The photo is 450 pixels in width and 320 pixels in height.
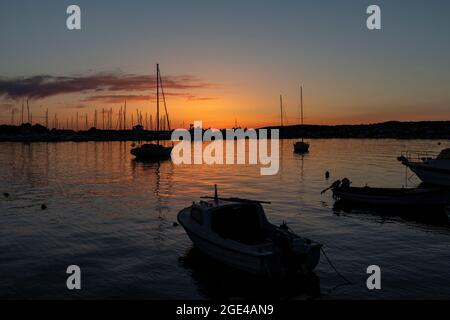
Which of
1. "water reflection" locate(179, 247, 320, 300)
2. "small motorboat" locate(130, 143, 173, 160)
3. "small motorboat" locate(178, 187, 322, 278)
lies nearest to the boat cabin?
"small motorboat" locate(178, 187, 322, 278)

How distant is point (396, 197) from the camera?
3284 centimetres

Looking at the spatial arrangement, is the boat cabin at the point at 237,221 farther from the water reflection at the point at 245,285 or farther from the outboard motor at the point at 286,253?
the outboard motor at the point at 286,253

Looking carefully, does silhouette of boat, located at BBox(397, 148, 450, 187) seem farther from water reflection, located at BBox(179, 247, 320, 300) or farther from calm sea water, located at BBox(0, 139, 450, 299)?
water reflection, located at BBox(179, 247, 320, 300)

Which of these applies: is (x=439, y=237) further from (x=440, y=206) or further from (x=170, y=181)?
(x=170, y=181)

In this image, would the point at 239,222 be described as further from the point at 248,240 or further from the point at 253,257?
the point at 253,257

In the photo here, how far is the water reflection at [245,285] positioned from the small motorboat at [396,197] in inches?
715

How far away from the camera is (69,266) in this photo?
19.2m

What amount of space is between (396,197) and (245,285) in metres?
21.0

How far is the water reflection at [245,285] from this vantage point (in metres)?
16.0

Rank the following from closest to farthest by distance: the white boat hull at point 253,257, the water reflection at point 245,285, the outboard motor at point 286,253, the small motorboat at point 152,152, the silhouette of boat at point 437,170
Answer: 1. the white boat hull at point 253,257
2. the outboard motor at point 286,253
3. the water reflection at point 245,285
4. the silhouette of boat at point 437,170
5. the small motorboat at point 152,152

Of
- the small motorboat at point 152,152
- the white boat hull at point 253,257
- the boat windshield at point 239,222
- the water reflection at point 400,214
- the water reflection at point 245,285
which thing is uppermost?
the small motorboat at point 152,152

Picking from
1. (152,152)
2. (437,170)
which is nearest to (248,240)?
(437,170)

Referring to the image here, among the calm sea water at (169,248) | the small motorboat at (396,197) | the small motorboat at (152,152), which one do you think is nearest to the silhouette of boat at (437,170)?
the calm sea water at (169,248)
